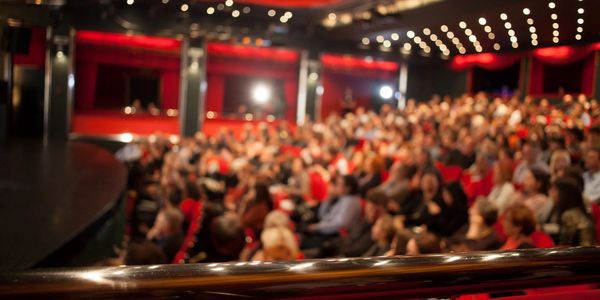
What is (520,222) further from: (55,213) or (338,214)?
(55,213)

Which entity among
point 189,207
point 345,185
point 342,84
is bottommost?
point 189,207

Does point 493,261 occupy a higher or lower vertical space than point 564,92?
lower

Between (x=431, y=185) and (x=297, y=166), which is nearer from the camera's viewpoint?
(x=431, y=185)

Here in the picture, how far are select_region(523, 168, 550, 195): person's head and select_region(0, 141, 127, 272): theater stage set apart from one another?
2406 millimetres

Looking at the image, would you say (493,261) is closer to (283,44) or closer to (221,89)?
(283,44)

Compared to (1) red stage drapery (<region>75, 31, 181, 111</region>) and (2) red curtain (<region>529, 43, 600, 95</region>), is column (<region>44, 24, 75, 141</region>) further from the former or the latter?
(2) red curtain (<region>529, 43, 600, 95</region>)

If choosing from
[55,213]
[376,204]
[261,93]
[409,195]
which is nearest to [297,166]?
[409,195]

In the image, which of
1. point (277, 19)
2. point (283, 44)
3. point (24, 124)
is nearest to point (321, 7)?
point (277, 19)

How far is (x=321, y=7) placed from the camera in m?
10.4

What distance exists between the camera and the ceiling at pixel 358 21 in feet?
6.20

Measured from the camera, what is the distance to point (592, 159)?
202 centimetres

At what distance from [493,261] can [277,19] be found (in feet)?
33.0

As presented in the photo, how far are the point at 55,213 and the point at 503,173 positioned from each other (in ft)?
9.26

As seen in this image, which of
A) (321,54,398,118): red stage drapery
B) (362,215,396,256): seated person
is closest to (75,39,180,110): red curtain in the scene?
(321,54,398,118): red stage drapery
